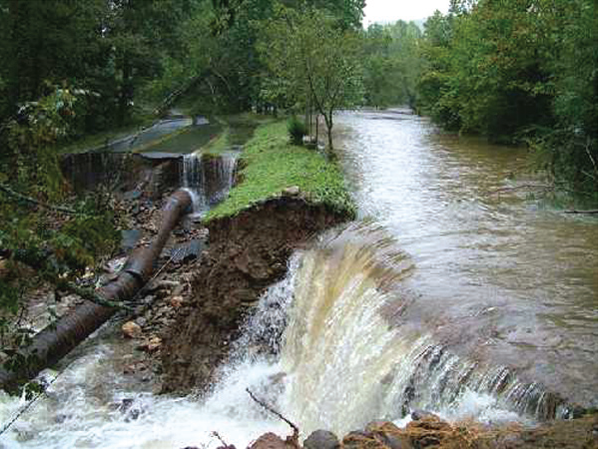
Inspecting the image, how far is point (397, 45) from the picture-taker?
91.3 meters

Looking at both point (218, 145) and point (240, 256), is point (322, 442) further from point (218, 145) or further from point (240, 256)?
point (218, 145)

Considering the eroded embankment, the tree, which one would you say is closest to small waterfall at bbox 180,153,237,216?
the tree

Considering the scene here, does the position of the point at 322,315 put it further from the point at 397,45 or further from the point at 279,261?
the point at 397,45

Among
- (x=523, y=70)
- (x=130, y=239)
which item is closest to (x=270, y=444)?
(x=130, y=239)

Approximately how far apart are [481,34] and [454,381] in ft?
66.2

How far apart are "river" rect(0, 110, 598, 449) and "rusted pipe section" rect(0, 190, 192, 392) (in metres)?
0.34

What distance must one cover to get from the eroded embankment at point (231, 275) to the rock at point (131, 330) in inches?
51.7

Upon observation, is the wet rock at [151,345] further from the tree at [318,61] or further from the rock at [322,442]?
the tree at [318,61]

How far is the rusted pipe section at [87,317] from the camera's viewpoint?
1125cm

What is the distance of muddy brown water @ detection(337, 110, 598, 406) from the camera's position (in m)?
7.00

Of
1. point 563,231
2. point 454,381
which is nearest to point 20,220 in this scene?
point 454,381

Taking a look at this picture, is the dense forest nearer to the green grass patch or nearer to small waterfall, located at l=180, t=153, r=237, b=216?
the green grass patch

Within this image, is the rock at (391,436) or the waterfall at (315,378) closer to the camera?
the rock at (391,436)

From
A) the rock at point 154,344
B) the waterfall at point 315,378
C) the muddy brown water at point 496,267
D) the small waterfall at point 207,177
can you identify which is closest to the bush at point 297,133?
the small waterfall at point 207,177
